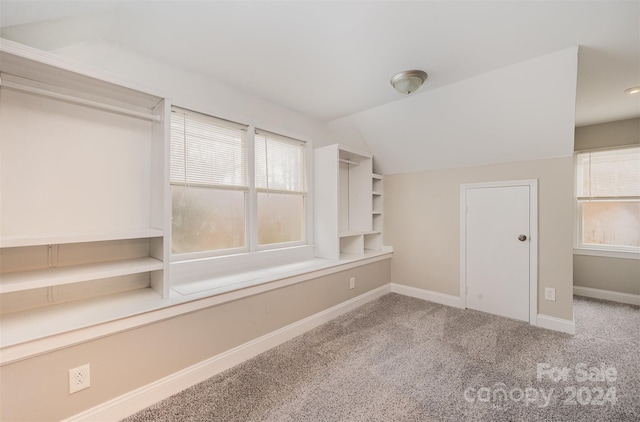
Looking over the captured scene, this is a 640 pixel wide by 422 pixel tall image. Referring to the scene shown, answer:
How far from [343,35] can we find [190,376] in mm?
2592

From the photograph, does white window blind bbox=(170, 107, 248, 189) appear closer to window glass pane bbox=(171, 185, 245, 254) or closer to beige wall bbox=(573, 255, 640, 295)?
window glass pane bbox=(171, 185, 245, 254)

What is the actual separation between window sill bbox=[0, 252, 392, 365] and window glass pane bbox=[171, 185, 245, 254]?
1.17 feet

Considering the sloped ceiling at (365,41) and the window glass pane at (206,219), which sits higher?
the sloped ceiling at (365,41)

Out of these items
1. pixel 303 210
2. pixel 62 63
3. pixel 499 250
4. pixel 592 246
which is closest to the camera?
pixel 62 63

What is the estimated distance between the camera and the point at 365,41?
6.10ft

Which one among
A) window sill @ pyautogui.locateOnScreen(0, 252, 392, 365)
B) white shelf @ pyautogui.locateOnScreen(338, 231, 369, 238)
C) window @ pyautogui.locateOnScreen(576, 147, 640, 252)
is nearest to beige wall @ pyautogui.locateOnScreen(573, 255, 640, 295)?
Answer: window @ pyautogui.locateOnScreen(576, 147, 640, 252)

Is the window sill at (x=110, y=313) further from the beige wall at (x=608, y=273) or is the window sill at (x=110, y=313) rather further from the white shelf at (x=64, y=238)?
the beige wall at (x=608, y=273)

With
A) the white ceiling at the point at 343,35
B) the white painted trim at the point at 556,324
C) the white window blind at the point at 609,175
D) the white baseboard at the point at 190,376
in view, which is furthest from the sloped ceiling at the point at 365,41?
the white baseboard at the point at 190,376

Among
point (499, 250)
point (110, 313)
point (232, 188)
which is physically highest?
point (232, 188)

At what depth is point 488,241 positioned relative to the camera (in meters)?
3.12

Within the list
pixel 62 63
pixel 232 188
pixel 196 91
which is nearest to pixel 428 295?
pixel 232 188

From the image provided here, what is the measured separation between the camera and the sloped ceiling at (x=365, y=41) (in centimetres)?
154

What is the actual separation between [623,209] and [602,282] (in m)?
1.02

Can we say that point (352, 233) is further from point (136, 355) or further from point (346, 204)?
point (136, 355)
